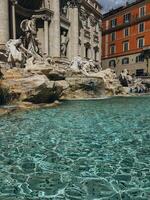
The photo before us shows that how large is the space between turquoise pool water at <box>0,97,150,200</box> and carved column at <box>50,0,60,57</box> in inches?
973

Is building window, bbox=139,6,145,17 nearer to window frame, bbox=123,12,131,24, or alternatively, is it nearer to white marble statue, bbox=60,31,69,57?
window frame, bbox=123,12,131,24

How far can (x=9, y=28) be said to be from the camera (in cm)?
2770

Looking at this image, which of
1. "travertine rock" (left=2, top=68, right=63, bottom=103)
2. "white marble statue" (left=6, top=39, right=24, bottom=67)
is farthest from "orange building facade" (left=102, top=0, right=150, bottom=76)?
"travertine rock" (left=2, top=68, right=63, bottom=103)

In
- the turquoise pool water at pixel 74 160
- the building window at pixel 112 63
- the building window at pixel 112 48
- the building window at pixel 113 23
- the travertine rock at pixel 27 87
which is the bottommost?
the turquoise pool water at pixel 74 160

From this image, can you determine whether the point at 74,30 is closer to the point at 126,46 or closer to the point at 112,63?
the point at 126,46

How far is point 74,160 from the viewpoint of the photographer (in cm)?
608

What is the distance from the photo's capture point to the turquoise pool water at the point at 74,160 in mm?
4551

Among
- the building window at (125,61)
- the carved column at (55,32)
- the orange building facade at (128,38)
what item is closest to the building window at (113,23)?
the orange building facade at (128,38)

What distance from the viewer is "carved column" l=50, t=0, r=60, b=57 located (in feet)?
111

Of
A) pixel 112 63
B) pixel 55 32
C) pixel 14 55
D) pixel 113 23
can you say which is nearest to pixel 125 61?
pixel 112 63

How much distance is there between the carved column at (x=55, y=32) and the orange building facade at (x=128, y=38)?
20652mm

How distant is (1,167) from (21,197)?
1.43 m

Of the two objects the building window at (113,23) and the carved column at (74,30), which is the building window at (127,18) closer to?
the building window at (113,23)

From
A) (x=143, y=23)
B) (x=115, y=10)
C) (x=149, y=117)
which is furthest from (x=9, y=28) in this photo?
(x=115, y=10)
